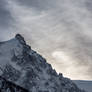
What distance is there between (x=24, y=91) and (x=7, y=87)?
1727mm

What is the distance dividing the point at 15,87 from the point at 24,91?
98 centimetres

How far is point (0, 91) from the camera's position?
104 feet

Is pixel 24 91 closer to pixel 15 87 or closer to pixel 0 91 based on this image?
pixel 15 87

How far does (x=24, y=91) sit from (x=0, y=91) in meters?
2.88

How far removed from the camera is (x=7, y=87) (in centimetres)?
3045

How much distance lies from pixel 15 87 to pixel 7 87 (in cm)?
78

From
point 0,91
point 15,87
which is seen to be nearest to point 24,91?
point 15,87

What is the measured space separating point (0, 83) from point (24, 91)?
8.00 feet

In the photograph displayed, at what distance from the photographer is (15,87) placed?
30.4 meters

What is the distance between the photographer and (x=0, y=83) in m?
30.2

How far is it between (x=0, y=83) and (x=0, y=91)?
165 cm
